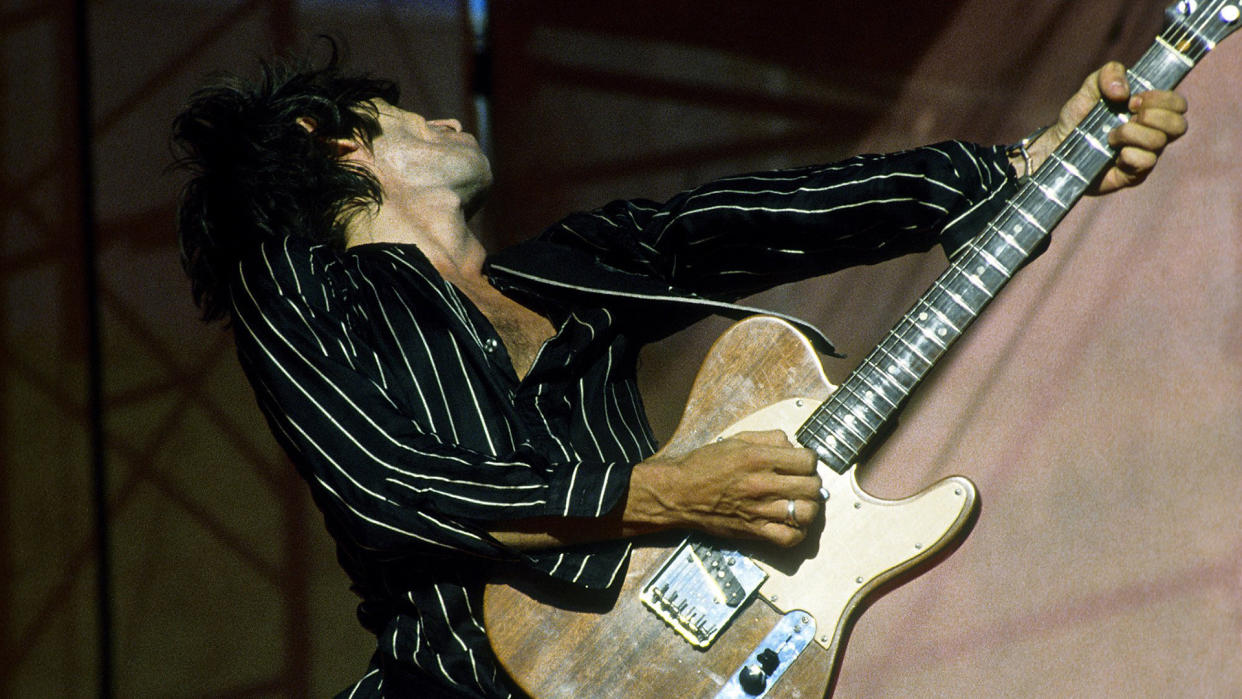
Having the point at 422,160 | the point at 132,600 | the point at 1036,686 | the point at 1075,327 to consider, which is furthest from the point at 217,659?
the point at 1075,327

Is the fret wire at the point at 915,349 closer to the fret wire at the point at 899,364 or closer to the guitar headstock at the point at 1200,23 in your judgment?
the fret wire at the point at 899,364

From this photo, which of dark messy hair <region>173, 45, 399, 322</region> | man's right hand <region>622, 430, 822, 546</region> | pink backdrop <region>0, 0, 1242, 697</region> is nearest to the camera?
man's right hand <region>622, 430, 822, 546</region>

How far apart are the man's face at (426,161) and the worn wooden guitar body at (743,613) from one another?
2.65 feet

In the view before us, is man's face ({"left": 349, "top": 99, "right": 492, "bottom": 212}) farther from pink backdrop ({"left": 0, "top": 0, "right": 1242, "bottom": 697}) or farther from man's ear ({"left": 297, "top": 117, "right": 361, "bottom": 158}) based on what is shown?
pink backdrop ({"left": 0, "top": 0, "right": 1242, "bottom": 697})

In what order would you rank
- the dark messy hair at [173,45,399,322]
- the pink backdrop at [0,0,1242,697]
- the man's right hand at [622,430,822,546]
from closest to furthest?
the man's right hand at [622,430,822,546]
the dark messy hair at [173,45,399,322]
the pink backdrop at [0,0,1242,697]

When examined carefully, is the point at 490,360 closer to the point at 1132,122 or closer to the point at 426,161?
the point at 426,161

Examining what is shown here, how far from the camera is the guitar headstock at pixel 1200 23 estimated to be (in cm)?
138

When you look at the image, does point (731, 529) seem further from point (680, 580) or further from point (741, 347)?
point (741, 347)

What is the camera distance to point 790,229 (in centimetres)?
162

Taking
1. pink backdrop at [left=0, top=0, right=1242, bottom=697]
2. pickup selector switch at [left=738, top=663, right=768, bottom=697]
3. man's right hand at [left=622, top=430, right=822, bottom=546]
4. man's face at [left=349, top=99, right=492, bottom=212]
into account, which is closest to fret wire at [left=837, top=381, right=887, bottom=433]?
man's right hand at [left=622, top=430, right=822, bottom=546]

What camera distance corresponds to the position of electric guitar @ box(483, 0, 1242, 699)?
1.42 m

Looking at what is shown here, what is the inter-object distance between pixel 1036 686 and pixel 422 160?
5.21 ft

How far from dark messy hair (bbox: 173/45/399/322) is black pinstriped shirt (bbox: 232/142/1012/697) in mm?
195

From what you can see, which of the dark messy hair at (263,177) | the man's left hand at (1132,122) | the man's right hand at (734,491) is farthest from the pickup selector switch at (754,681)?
the dark messy hair at (263,177)
